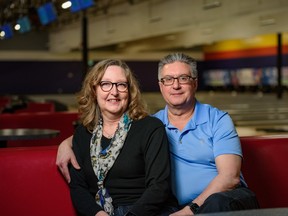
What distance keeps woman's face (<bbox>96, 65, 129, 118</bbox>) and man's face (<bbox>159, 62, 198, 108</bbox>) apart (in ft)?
0.78

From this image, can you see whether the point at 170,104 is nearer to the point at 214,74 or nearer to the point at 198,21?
the point at 198,21

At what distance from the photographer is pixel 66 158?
8.99 feet

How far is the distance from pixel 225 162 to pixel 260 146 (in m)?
0.71

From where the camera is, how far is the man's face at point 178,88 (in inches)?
109

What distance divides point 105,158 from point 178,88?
0.55m

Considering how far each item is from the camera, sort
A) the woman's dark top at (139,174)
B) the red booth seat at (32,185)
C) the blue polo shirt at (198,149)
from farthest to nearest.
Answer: the red booth seat at (32,185) < the blue polo shirt at (198,149) < the woman's dark top at (139,174)

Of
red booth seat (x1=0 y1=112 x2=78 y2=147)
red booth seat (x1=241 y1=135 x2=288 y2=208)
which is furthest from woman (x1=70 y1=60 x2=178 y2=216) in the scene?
red booth seat (x1=0 y1=112 x2=78 y2=147)

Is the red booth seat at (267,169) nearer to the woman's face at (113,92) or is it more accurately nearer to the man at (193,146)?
the man at (193,146)

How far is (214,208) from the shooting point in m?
2.29

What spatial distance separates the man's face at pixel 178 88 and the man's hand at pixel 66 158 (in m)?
0.58

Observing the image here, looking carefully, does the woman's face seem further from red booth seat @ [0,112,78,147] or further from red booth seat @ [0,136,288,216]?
red booth seat @ [0,112,78,147]

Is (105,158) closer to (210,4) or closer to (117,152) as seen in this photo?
(117,152)

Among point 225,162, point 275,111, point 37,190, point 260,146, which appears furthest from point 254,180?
point 275,111

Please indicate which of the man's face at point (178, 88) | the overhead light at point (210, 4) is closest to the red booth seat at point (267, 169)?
the man's face at point (178, 88)
